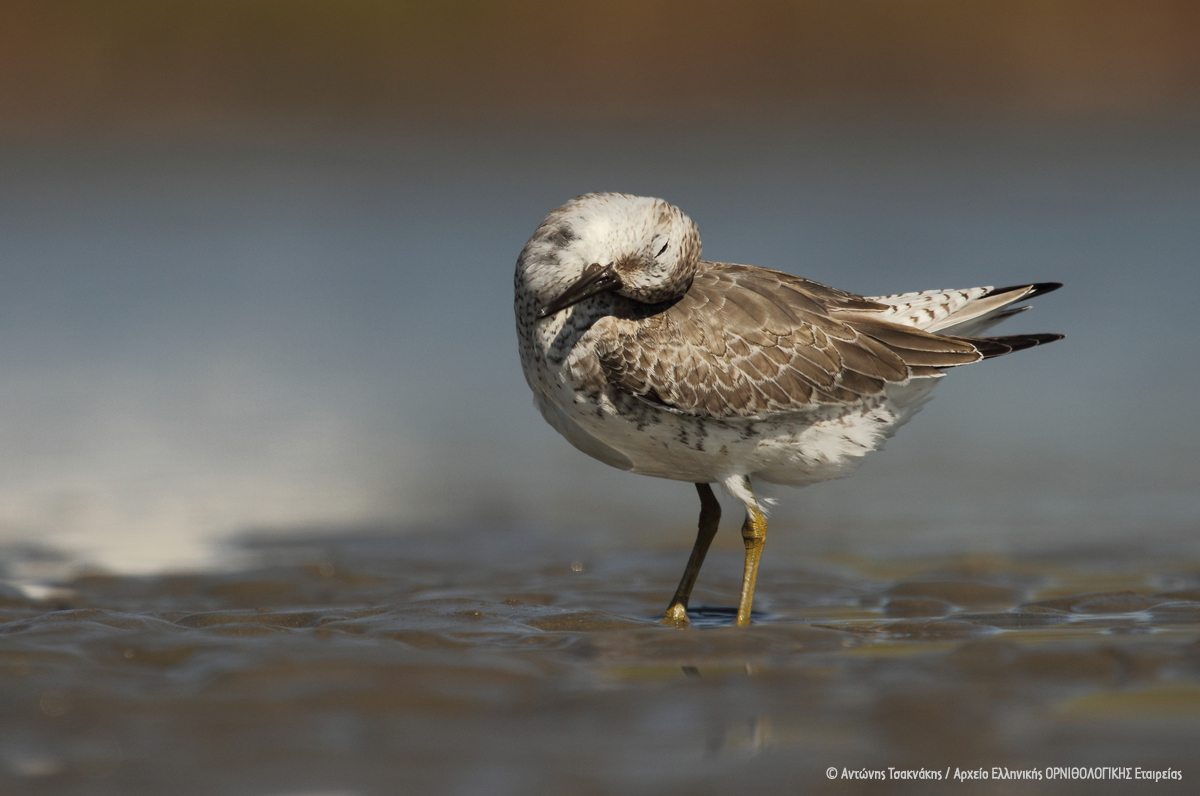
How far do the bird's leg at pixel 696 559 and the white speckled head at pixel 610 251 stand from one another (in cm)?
146

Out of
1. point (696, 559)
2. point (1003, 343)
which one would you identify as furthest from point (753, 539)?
point (1003, 343)

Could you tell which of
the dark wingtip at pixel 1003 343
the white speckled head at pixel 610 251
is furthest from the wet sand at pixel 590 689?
the white speckled head at pixel 610 251

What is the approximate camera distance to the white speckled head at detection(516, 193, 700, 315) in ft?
20.2

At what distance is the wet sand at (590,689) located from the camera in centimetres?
402

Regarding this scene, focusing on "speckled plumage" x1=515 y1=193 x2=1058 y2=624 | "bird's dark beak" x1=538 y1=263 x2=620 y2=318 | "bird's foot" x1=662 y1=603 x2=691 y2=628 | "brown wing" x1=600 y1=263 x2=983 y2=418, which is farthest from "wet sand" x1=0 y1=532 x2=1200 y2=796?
"bird's dark beak" x1=538 y1=263 x2=620 y2=318

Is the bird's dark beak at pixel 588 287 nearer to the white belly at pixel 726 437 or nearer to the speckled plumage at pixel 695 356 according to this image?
the speckled plumage at pixel 695 356

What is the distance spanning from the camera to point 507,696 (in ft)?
15.6

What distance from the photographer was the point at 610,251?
6.18 meters

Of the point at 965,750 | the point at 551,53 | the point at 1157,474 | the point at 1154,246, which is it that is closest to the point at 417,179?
the point at 551,53

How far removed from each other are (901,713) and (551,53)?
20866mm

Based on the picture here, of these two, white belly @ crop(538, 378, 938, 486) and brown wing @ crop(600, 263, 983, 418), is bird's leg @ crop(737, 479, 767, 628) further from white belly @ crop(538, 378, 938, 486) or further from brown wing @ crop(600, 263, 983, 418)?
brown wing @ crop(600, 263, 983, 418)

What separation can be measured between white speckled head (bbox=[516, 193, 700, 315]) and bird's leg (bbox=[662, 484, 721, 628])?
146cm

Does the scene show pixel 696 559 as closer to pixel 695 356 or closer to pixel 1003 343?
pixel 695 356

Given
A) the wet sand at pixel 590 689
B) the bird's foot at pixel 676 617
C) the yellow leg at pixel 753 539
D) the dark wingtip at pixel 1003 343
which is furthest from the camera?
the dark wingtip at pixel 1003 343
